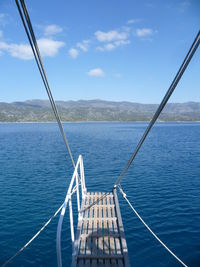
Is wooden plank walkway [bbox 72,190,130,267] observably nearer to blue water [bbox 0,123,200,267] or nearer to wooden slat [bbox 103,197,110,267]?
wooden slat [bbox 103,197,110,267]

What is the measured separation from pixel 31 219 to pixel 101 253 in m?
8.62

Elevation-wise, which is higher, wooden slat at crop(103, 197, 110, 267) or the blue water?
wooden slat at crop(103, 197, 110, 267)

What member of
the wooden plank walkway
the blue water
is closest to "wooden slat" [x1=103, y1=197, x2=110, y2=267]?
the wooden plank walkway

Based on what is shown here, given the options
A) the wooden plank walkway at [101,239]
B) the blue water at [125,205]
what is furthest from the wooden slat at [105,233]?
the blue water at [125,205]

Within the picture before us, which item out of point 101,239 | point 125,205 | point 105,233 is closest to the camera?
point 101,239

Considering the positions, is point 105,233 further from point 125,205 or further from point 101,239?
point 125,205

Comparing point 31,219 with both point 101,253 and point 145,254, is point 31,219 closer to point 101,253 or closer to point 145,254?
point 145,254

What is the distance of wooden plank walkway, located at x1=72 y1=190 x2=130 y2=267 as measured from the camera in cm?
672

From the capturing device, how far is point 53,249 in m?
11.2

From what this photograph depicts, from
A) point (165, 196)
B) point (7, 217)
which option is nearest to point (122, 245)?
point (7, 217)

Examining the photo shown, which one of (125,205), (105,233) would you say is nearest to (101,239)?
(105,233)

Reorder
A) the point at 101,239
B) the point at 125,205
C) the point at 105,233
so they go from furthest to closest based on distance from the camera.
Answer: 1. the point at 125,205
2. the point at 105,233
3. the point at 101,239

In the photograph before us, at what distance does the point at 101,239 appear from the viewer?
7.99m

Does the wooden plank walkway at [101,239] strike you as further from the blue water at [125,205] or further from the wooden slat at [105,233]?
the blue water at [125,205]
